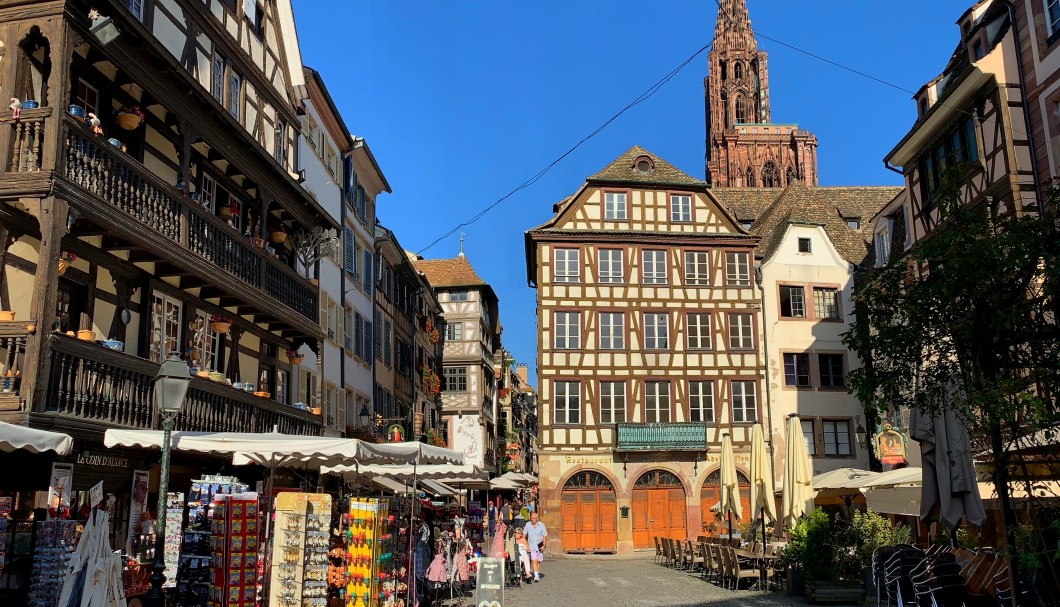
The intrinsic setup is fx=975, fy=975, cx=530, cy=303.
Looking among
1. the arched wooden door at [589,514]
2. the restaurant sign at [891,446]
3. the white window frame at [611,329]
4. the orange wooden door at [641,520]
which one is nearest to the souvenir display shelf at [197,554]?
the restaurant sign at [891,446]

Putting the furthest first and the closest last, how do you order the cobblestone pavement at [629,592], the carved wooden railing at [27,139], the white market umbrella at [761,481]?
the white market umbrella at [761,481], the cobblestone pavement at [629,592], the carved wooden railing at [27,139]

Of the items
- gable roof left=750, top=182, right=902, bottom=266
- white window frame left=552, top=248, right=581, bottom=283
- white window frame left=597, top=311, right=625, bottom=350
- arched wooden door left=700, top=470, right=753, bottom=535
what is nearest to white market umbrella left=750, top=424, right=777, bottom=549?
arched wooden door left=700, top=470, right=753, bottom=535

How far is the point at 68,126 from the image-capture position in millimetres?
12078

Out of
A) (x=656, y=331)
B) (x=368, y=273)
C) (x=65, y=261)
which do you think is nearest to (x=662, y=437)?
(x=656, y=331)

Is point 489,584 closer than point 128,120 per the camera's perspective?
No

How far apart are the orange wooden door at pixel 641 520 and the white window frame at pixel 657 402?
2910mm

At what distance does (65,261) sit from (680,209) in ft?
104

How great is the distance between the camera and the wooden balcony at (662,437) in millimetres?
38375

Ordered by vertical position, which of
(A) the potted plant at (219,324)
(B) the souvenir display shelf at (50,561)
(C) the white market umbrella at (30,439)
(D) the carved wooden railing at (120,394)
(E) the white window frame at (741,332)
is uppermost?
(E) the white window frame at (741,332)

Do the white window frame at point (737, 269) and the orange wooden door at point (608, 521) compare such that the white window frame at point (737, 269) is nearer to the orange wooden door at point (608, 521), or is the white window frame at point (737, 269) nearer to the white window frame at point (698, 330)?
the white window frame at point (698, 330)

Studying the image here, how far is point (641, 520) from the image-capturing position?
3844 centimetres

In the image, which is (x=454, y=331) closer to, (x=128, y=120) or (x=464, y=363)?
(x=464, y=363)

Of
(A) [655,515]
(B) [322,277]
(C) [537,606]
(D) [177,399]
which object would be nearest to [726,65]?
(A) [655,515]

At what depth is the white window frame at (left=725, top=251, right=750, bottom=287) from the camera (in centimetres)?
4081
